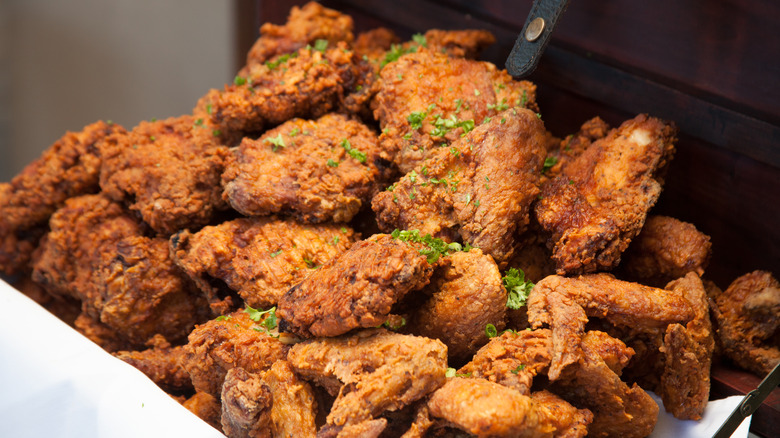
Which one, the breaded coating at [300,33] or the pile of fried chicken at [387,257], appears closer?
the pile of fried chicken at [387,257]

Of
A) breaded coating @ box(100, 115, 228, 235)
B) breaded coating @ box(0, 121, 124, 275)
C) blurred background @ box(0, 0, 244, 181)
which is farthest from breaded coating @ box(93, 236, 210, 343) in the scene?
blurred background @ box(0, 0, 244, 181)

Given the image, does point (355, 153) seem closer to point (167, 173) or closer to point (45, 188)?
point (167, 173)

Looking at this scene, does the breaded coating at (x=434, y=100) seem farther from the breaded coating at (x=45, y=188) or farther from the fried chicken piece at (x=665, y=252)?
the breaded coating at (x=45, y=188)

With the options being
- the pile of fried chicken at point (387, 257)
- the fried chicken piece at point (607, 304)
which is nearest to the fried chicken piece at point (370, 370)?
the pile of fried chicken at point (387, 257)

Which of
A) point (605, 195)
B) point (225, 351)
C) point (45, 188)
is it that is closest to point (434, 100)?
point (605, 195)

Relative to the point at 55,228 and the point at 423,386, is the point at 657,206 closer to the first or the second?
the point at 423,386

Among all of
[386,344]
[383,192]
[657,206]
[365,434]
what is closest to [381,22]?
[383,192]
